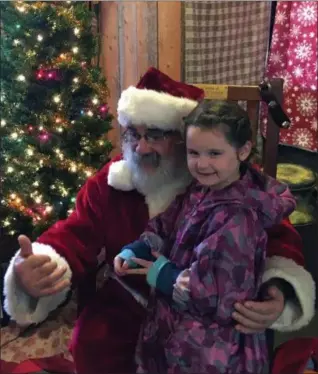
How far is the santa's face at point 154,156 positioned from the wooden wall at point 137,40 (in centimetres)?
120

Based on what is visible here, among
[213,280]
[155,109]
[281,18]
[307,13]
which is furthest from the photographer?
[281,18]

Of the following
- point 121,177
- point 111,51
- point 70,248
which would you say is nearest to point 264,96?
point 121,177

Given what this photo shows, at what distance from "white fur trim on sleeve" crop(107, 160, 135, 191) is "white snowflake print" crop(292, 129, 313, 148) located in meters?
1.32

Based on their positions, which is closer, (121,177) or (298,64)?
(121,177)

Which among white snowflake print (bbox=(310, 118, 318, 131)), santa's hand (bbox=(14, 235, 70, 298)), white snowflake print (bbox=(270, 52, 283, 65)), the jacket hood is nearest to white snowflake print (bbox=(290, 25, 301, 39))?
white snowflake print (bbox=(270, 52, 283, 65))

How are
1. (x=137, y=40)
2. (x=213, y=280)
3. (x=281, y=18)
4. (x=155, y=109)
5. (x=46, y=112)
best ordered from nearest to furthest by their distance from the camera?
(x=213, y=280), (x=155, y=109), (x=46, y=112), (x=281, y=18), (x=137, y=40)

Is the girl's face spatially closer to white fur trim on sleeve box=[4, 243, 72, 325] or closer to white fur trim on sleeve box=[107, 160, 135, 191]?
white fur trim on sleeve box=[107, 160, 135, 191]

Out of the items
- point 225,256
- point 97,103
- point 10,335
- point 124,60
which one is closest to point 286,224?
point 225,256

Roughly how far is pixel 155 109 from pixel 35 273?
0.48 m

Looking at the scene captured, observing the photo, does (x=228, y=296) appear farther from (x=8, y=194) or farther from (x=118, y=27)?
(x=118, y=27)

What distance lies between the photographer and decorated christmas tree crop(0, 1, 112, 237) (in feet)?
5.86

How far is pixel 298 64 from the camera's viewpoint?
2195 mm

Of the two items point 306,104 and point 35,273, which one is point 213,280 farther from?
point 306,104

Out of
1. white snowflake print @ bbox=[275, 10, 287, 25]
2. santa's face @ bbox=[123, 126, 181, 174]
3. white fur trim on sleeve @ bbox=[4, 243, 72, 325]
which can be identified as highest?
white snowflake print @ bbox=[275, 10, 287, 25]
